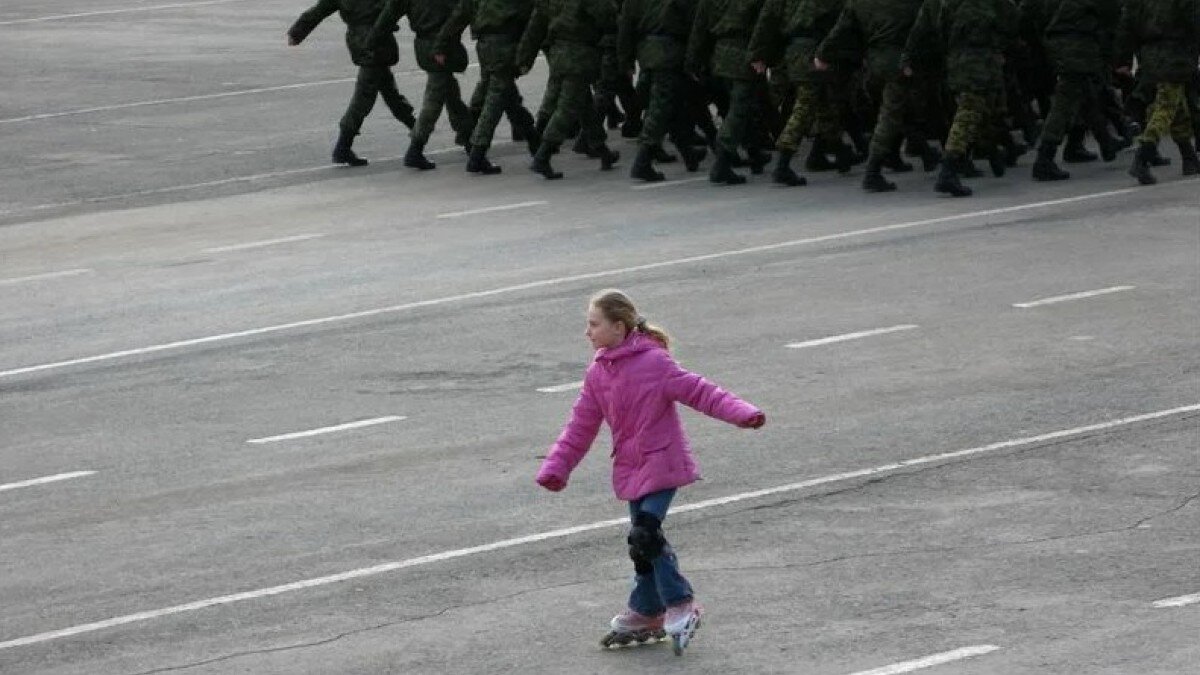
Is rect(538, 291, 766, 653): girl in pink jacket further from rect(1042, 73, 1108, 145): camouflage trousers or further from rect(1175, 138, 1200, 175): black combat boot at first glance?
rect(1175, 138, 1200, 175): black combat boot

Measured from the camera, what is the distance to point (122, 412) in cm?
1524

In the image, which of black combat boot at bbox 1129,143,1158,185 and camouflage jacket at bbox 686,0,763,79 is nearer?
black combat boot at bbox 1129,143,1158,185

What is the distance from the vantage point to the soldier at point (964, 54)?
69.9 ft

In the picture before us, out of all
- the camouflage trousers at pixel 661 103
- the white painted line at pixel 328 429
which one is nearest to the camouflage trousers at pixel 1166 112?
the camouflage trousers at pixel 661 103

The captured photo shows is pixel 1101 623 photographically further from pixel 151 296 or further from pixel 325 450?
pixel 151 296

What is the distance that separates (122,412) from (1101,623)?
265 inches

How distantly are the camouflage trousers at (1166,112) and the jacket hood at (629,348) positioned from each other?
460 inches

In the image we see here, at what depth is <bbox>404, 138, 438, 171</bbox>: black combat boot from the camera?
2445cm

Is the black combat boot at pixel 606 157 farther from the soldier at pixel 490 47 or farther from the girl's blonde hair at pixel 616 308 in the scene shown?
the girl's blonde hair at pixel 616 308

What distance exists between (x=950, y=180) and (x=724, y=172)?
220 centimetres

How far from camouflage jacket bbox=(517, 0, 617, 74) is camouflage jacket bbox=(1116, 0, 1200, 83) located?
460 cm

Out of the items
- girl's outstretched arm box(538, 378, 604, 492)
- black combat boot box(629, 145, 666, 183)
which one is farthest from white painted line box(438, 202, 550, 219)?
girl's outstretched arm box(538, 378, 604, 492)

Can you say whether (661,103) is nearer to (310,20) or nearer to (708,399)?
(310,20)

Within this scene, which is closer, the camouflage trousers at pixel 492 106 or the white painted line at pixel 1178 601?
the white painted line at pixel 1178 601
